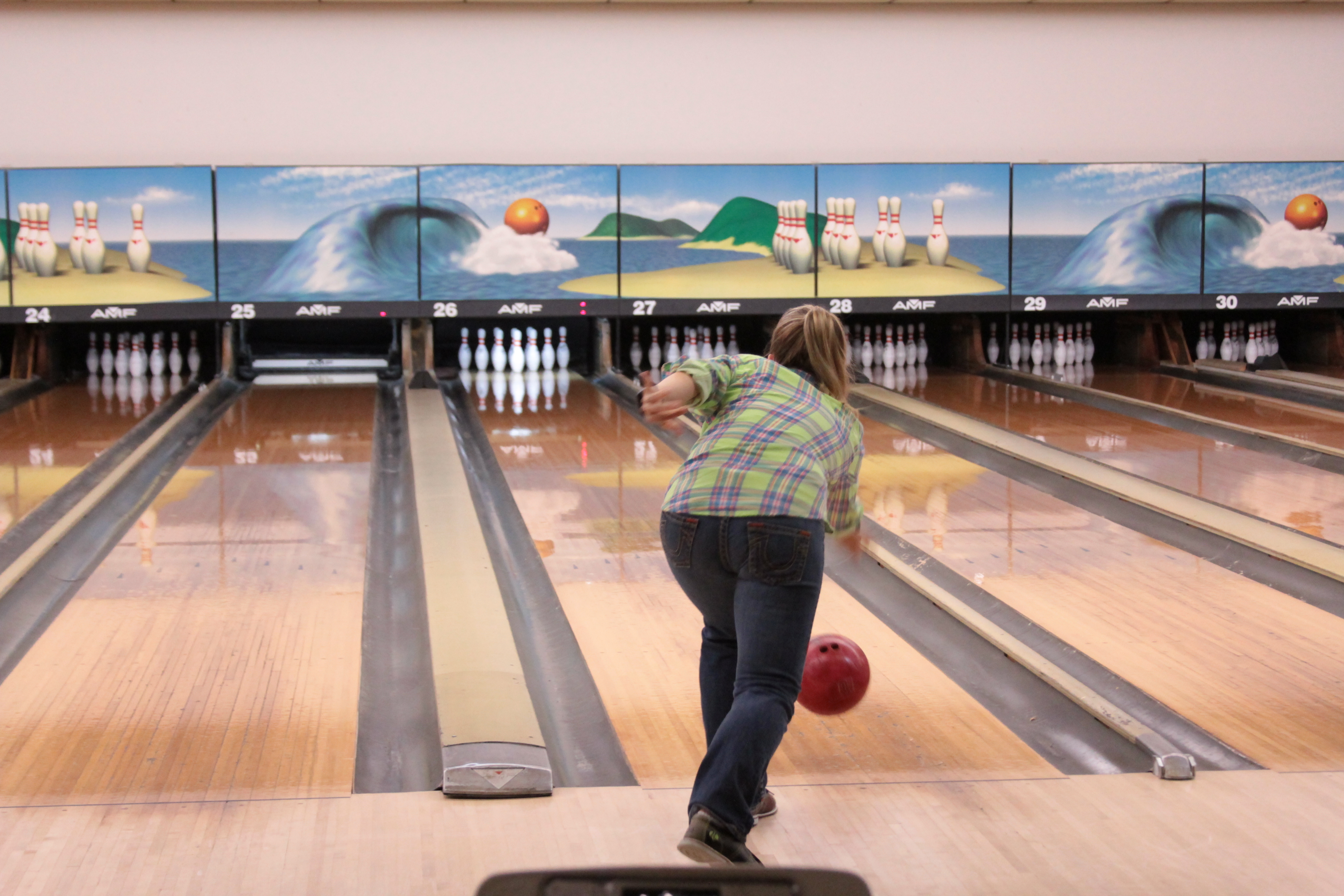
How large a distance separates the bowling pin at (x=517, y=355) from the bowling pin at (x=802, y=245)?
142 centimetres

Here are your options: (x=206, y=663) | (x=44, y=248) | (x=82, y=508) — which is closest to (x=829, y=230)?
(x=44, y=248)

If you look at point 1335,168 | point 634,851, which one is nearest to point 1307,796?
point 634,851

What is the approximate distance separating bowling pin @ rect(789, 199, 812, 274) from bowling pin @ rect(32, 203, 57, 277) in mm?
3366

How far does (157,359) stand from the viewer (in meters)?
6.22

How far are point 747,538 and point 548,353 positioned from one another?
4.98m

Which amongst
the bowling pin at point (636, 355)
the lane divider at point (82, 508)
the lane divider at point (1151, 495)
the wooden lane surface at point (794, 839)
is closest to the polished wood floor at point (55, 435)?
the lane divider at point (82, 508)

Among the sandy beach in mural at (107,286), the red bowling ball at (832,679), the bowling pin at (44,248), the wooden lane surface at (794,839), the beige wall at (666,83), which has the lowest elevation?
the wooden lane surface at (794,839)

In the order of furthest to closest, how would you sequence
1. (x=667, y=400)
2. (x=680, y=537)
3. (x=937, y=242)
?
(x=937, y=242) → (x=680, y=537) → (x=667, y=400)

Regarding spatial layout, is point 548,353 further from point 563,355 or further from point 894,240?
point 894,240

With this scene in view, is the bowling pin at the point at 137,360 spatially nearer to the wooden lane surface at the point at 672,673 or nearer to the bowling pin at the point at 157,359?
the bowling pin at the point at 157,359

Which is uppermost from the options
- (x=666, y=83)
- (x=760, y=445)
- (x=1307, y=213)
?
(x=666, y=83)

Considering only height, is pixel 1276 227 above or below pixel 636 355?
above

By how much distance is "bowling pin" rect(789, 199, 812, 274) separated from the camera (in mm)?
6180

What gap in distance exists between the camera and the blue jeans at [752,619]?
5.30 feet
